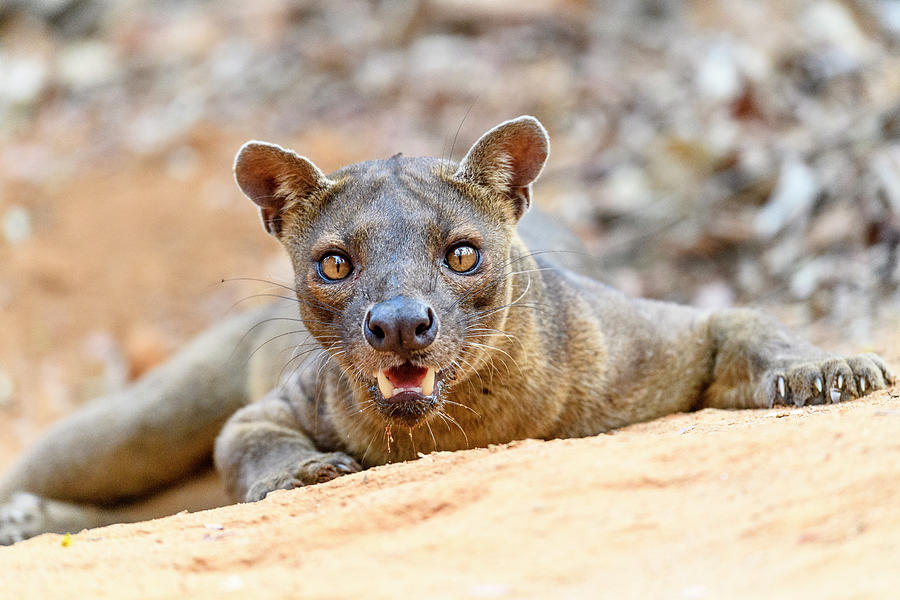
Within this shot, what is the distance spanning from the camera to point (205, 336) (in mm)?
6898

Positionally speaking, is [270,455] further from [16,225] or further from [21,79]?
[21,79]

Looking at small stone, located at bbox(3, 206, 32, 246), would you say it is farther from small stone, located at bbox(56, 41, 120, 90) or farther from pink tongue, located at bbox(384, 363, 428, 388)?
pink tongue, located at bbox(384, 363, 428, 388)

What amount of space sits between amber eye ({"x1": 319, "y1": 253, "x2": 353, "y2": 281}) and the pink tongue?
54 cm

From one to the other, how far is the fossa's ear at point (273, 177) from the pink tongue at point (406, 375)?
108 centimetres

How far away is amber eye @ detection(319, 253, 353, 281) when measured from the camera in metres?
4.19

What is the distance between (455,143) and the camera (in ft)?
26.9

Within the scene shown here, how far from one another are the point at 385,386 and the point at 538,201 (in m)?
6.24

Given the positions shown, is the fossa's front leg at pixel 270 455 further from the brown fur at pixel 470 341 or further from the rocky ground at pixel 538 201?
the rocky ground at pixel 538 201

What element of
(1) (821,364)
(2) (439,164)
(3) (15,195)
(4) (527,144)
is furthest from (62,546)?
(3) (15,195)

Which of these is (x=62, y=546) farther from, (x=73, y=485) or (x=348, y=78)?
(x=348, y=78)

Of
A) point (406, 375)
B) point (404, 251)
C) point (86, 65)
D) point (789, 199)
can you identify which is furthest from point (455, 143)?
point (86, 65)

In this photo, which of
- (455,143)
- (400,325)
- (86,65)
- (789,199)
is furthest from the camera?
(86,65)

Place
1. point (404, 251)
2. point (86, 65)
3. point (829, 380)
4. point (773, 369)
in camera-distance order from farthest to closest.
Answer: point (86, 65), point (773, 369), point (829, 380), point (404, 251)

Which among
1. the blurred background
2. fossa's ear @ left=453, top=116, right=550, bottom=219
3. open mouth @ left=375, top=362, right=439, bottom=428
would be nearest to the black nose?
open mouth @ left=375, top=362, right=439, bottom=428
